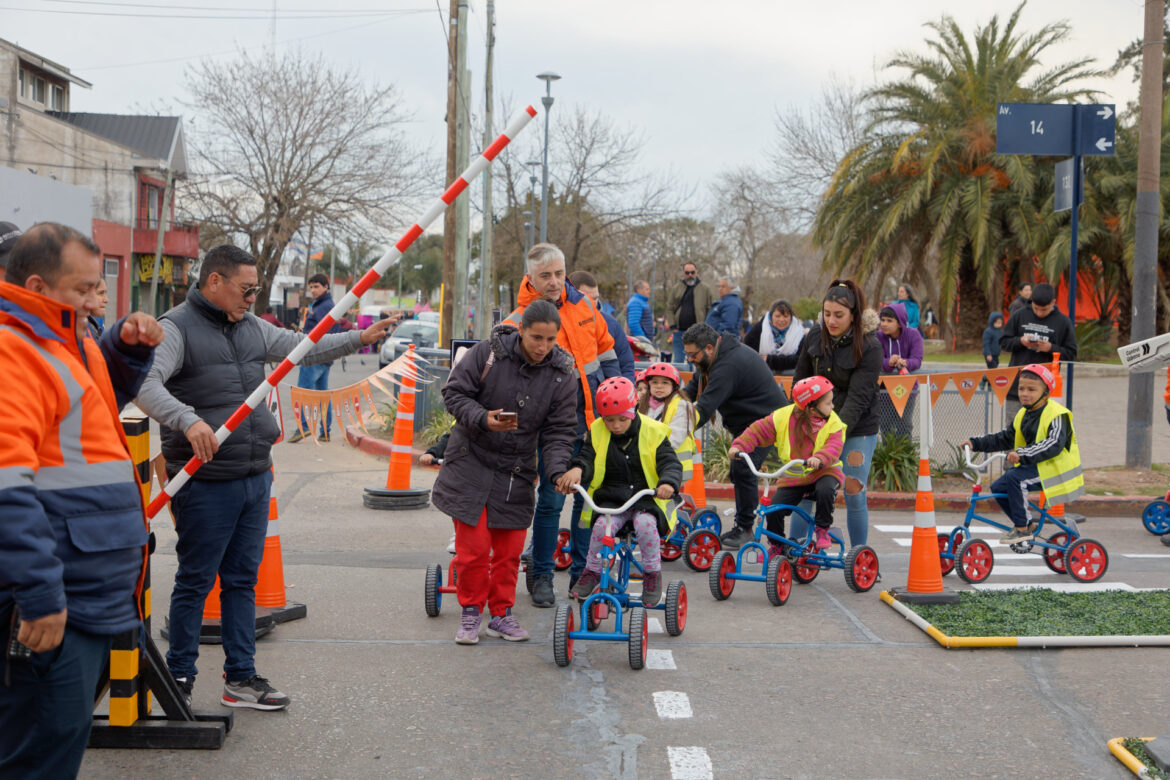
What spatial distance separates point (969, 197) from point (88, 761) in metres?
23.3

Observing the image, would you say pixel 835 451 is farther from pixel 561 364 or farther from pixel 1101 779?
pixel 1101 779

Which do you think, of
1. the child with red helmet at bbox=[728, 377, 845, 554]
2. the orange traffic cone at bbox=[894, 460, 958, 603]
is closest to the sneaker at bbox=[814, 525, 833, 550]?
the child with red helmet at bbox=[728, 377, 845, 554]

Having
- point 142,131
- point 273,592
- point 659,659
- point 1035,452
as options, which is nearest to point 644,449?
point 659,659

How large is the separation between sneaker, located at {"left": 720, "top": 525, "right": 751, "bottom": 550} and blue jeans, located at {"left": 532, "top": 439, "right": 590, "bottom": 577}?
1.74 m

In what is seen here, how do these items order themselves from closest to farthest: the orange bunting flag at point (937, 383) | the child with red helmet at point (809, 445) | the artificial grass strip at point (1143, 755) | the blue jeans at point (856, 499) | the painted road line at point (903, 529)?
the artificial grass strip at point (1143, 755), the child with red helmet at point (809, 445), the blue jeans at point (856, 499), the painted road line at point (903, 529), the orange bunting flag at point (937, 383)

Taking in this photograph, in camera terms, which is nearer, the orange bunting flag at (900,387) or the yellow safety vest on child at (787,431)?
the yellow safety vest on child at (787,431)

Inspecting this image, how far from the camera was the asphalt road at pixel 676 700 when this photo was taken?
167 inches

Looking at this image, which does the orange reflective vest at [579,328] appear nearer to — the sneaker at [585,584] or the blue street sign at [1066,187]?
the sneaker at [585,584]

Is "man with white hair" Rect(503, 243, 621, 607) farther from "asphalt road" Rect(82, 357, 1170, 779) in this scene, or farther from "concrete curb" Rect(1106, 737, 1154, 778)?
"concrete curb" Rect(1106, 737, 1154, 778)

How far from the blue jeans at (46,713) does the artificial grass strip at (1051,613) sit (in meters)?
4.61

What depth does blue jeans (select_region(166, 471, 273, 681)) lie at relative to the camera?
14.6 ft

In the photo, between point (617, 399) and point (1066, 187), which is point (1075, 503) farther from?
point (617, 399)

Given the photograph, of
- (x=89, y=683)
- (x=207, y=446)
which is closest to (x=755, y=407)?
(x=207, y=446)

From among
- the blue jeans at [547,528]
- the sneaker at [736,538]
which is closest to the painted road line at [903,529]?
the sneaker at [736,538]
